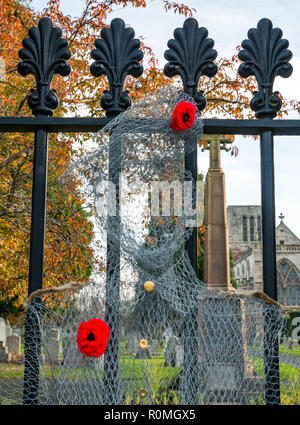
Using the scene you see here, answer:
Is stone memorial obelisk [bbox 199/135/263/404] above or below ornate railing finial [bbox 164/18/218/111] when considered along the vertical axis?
below

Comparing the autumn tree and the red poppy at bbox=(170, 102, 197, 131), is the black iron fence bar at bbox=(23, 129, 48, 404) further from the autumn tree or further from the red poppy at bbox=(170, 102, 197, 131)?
the autumn tree

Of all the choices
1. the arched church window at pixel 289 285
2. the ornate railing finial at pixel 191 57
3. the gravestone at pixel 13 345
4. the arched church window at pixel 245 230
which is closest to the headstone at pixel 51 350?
the ornate railing finial at pixel 191 57

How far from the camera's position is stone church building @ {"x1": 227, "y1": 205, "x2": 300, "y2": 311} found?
122 ft

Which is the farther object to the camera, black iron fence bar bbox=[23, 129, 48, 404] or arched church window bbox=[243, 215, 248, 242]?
arched church window bbox=[243, 215, 248, 242]

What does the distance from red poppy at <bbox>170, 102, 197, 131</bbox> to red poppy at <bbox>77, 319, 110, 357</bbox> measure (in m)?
0.90

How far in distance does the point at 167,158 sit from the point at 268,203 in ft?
1.67

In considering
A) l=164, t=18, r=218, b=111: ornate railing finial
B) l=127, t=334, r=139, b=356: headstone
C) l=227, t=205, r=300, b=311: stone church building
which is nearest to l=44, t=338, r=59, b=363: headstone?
l=127, t=334, r=139, b=356: headstone

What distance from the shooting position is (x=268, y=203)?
7.00 ft

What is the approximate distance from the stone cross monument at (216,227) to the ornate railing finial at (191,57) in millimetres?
5192

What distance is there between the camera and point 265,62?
7.21ft

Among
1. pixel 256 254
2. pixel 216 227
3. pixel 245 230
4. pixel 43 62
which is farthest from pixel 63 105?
pixel 245 230

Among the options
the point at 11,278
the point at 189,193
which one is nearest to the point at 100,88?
the point at 11,278

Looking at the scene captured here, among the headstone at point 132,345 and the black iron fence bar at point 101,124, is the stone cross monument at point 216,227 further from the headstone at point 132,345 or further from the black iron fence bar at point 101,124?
the headstone at point 132,345

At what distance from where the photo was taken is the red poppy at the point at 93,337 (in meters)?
1.82
